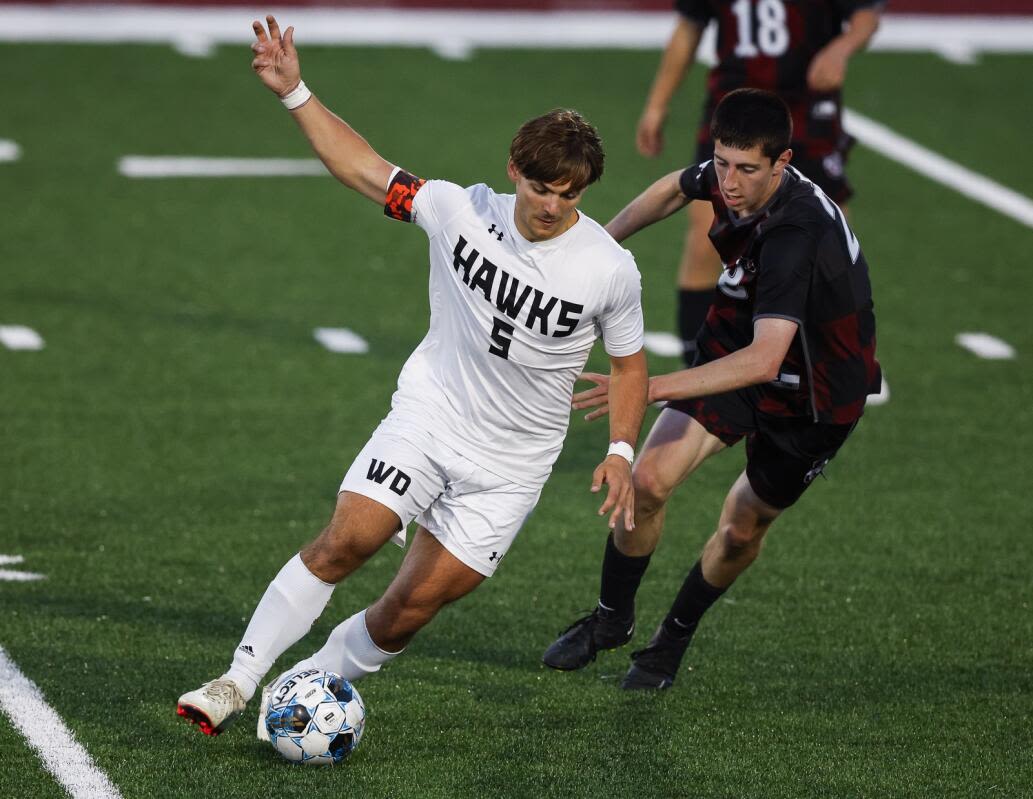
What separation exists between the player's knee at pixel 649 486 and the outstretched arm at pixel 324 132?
1.20m

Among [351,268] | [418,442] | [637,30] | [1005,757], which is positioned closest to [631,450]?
[418,442]

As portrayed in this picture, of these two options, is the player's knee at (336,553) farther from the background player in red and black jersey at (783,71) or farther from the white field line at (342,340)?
the white field line at (342,340)

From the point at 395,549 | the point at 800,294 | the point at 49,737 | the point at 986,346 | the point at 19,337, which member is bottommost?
the point at 19,337

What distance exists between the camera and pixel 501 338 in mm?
4949

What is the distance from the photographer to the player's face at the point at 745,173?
195 inches

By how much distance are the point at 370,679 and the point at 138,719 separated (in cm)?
77

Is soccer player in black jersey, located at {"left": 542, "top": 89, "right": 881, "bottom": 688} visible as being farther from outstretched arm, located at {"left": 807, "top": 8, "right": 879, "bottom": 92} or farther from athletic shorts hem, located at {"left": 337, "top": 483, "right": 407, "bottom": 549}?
outstretched arm, located at {"left": 807, "top": 8, "right": 879, "bottom": 92}

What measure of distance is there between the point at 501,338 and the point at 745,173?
0.83m

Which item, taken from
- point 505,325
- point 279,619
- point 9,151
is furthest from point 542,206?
point 9,151

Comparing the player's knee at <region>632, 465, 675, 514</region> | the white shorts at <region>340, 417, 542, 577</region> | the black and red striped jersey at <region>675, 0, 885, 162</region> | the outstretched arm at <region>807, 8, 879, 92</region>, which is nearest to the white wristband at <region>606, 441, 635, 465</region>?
the white shorts at <region>340, 417, 542, 577</region>

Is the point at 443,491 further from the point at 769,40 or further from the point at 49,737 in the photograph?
the point at 769,40

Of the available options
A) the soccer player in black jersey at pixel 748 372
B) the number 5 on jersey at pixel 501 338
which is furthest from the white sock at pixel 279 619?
the soccer player in black jersey at pixel 748 372

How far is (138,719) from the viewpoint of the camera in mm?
5156

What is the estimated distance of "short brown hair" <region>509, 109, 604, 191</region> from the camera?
464cm
